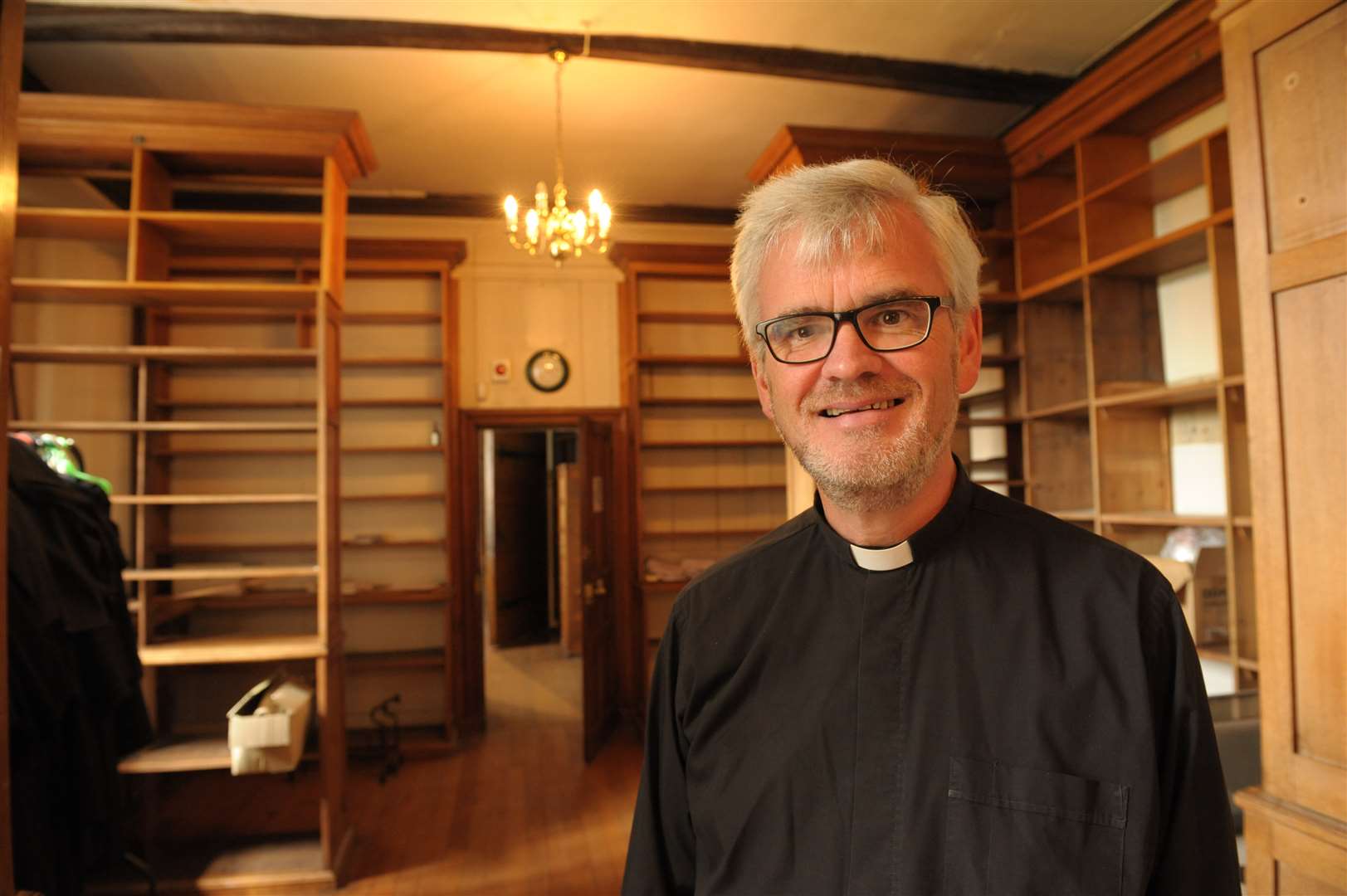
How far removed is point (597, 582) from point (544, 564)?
4769mm

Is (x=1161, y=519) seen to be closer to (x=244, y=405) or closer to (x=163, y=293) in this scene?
(x=163, y=293)

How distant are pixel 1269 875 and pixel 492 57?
3.90 meters

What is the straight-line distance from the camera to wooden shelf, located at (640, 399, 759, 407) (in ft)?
18.2

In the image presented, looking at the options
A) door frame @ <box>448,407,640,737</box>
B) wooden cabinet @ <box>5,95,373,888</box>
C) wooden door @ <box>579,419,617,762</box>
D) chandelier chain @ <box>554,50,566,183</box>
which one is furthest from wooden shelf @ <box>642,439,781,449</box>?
wooden cabinet @ <box>5,95,373,888</box>

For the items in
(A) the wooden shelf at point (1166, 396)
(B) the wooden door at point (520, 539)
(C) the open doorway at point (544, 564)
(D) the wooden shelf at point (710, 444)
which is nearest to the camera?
(A) the wooden shelf at point (1166, 396)

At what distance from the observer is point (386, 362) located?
17.1 feet

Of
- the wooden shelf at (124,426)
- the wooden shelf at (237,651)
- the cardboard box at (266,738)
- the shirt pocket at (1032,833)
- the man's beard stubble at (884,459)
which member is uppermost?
the wooden shelf at (124,426)

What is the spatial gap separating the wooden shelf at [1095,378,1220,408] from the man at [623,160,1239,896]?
2.51 m

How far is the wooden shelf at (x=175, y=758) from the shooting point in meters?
3.05

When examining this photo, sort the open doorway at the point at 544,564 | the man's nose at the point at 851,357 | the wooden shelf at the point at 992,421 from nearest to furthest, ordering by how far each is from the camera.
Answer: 1. the man's nose at the point at 851,357
2. the wooden shelf at the point at 992,421
3. the open doorway at the point at 544,564

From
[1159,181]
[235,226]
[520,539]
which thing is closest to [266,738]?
[235,226]

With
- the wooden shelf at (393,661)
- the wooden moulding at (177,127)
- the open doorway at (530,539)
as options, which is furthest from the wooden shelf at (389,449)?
the open doorway at (530,539)

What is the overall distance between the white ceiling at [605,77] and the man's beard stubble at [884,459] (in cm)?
292

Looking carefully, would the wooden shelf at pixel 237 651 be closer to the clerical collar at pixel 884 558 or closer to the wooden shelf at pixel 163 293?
the wooden shelf at pixel 163 293
